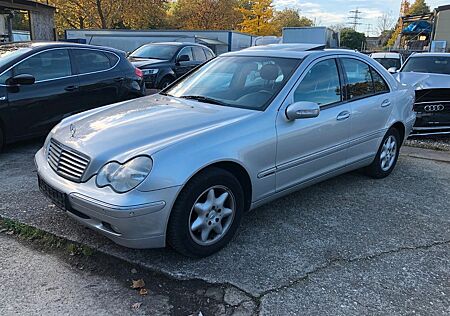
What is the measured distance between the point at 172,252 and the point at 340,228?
62.8 inches

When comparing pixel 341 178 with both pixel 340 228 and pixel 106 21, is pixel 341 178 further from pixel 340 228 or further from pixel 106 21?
pixel 106 21

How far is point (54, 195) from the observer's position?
3.19 meters

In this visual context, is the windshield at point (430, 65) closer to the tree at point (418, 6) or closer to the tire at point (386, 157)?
the tire at point (386, 157)

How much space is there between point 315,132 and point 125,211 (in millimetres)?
2029

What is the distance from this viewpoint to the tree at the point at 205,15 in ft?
142

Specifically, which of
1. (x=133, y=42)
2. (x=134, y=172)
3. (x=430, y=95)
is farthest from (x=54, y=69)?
(x=133, y=42)

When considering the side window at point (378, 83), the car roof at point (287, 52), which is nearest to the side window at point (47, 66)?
the car roof at point (287, 52)

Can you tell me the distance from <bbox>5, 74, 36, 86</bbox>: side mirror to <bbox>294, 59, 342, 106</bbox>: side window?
381cm

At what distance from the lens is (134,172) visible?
284 centimetres

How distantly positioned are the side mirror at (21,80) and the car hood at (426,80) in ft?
19.6

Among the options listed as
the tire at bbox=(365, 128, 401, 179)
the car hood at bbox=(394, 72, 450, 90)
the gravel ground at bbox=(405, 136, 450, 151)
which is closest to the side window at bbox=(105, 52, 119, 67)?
the tire at bbox=(365, 128, 401, 179)

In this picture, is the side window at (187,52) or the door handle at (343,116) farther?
the side window at (187,52)

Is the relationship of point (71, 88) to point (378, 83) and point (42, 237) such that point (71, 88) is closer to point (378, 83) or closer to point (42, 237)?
point (42, 237)

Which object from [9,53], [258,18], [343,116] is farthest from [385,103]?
[258,18]
